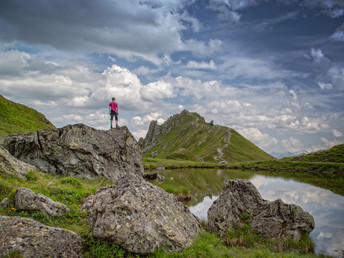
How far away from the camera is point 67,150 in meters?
24.5

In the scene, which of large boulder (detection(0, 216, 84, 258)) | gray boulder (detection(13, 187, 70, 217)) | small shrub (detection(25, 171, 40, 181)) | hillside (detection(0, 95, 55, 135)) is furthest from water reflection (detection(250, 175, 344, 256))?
hillside (detection(0, 95, 55, 135))

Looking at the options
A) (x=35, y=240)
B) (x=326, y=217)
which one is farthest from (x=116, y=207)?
(x=326, y=217)

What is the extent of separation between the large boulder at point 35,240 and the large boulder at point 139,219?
0.95 meters

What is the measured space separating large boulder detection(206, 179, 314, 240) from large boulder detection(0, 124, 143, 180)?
13.9 m

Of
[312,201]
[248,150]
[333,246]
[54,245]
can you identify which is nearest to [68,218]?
[54,245]

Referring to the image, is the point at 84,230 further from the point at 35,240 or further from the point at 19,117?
the point at 19,117

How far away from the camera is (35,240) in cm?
800

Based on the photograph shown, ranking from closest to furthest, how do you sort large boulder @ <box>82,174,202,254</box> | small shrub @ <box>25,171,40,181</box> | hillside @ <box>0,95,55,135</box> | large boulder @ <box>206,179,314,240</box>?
large boulder @ <box>82,174,202,254</box> < small shrub @ <box>25,171,40,181</box> < large boulder @ <box>206,179,314,240</box> < hillside @ <box>0,95,55,135</box>

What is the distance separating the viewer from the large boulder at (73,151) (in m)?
23.3

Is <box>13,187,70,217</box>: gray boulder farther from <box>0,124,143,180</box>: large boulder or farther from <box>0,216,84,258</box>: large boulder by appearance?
<box>0,124,143,180</box>: large boulder

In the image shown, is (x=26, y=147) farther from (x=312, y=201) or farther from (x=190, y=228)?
(x=312, y=201)

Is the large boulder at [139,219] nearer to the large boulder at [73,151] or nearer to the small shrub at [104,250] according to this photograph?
the small shrub at [104,250]

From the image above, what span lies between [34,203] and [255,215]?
15.5m

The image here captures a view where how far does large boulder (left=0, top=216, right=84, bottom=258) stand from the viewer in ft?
25.1
